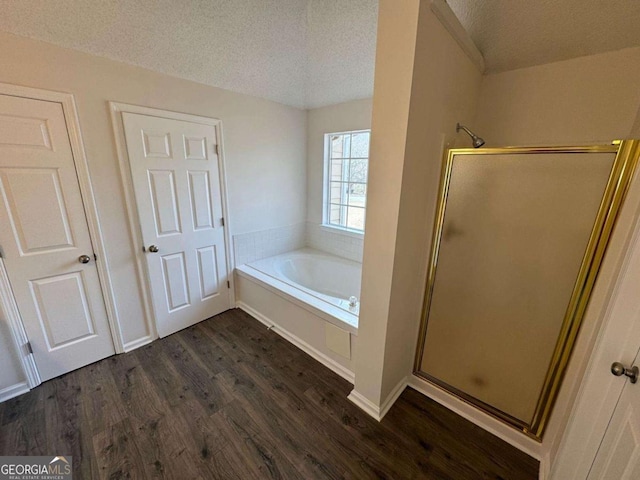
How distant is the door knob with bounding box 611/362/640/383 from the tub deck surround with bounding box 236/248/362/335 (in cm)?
127

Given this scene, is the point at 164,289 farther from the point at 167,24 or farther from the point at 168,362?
the point at 167,24

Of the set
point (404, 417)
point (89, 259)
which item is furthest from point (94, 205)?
point (404, 417)

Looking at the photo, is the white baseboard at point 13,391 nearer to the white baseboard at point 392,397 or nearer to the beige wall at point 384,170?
the beige wall at point 384,170

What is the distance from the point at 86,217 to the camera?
1750mm

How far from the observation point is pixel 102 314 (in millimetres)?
1933

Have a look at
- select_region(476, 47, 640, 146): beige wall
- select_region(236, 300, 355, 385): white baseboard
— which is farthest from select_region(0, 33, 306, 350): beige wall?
select_region(476, 47, 640, 146): beige wall

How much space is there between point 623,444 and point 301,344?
180 cm

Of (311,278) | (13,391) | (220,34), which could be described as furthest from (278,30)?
(13,391)

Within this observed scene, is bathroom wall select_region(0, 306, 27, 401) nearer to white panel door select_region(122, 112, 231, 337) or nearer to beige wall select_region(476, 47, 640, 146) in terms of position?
white panel door select_region(122, 112, 231, 337)

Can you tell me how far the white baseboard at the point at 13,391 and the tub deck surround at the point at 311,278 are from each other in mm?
1645

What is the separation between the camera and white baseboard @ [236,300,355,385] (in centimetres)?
185

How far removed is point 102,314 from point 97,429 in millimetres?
817

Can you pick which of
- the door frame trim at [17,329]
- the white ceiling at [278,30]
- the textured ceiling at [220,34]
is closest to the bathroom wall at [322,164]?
the textured ceiling at [220,34]

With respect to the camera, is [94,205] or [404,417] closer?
[404,417]
